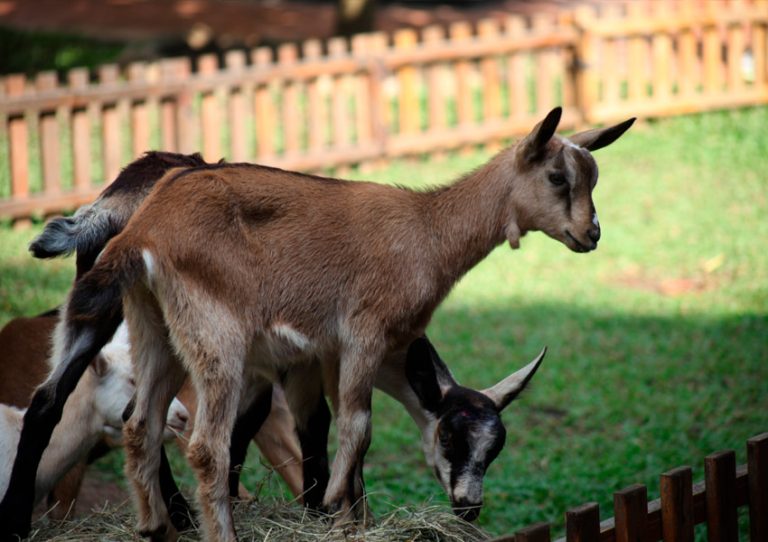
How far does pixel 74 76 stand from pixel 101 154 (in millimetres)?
909

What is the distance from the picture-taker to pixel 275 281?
5.07 m

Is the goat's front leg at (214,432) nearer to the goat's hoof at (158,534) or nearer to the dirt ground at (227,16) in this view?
the goat's hoof at (158,534)

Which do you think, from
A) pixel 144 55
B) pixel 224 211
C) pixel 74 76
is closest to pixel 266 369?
pixel 224 211

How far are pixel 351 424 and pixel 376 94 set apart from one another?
9.20 metres

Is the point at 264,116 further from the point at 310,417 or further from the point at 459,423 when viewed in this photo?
the point at 459,423

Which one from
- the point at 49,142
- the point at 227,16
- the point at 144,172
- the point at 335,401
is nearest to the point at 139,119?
the point at 49,142

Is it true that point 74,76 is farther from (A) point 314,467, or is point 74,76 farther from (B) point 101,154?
(A) point 314,467

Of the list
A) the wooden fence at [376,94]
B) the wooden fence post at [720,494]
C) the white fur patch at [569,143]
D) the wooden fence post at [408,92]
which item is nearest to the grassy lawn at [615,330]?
the wooden fence post at [408,92]

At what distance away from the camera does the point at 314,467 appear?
5949 mm

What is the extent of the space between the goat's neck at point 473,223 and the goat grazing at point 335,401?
62cm

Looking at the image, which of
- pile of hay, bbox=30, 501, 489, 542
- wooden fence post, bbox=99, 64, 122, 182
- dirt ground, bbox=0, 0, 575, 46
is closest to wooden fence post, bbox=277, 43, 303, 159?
wooden fence post, bbox=99, 64, 122, 182

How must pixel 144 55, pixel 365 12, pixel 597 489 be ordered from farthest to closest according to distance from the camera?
pixel 144 55 → pixel 365 12 → pixel 597 489

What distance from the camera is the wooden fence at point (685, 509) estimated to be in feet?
14.4

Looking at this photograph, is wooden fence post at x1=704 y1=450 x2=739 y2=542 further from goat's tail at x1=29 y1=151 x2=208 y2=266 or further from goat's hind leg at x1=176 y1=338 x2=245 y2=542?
goat's tail at x1=29 y1=151 x2=208 y2=266
